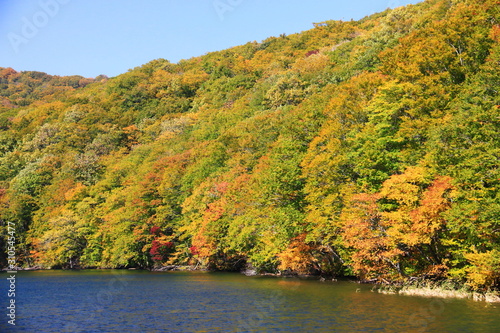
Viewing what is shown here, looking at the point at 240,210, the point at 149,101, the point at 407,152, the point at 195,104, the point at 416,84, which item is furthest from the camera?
the point at 149,101

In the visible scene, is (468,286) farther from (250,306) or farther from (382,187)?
(250,306)

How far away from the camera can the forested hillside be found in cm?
3269

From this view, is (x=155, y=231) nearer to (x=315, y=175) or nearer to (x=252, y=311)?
(x=315, y=175)

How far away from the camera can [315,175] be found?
47.0m

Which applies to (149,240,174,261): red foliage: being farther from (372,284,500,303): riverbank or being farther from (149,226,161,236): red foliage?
(372,284,500,303): riverbank

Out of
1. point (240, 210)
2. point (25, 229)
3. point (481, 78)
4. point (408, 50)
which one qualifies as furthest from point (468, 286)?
point (25, 229)

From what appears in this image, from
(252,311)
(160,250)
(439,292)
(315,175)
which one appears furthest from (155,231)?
(439,292)

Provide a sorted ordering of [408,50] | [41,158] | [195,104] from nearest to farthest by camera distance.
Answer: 1. [408,50]
2. [41,158]
3. [195,104]

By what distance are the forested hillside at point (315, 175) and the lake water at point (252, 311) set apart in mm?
4796

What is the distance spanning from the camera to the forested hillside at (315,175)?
32.7 meters

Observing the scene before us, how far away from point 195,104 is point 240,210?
98552mm

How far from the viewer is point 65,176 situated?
4171 inches

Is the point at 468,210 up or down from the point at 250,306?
up

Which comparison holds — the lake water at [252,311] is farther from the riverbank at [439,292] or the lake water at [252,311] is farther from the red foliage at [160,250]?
the red foliage at [160,250]
